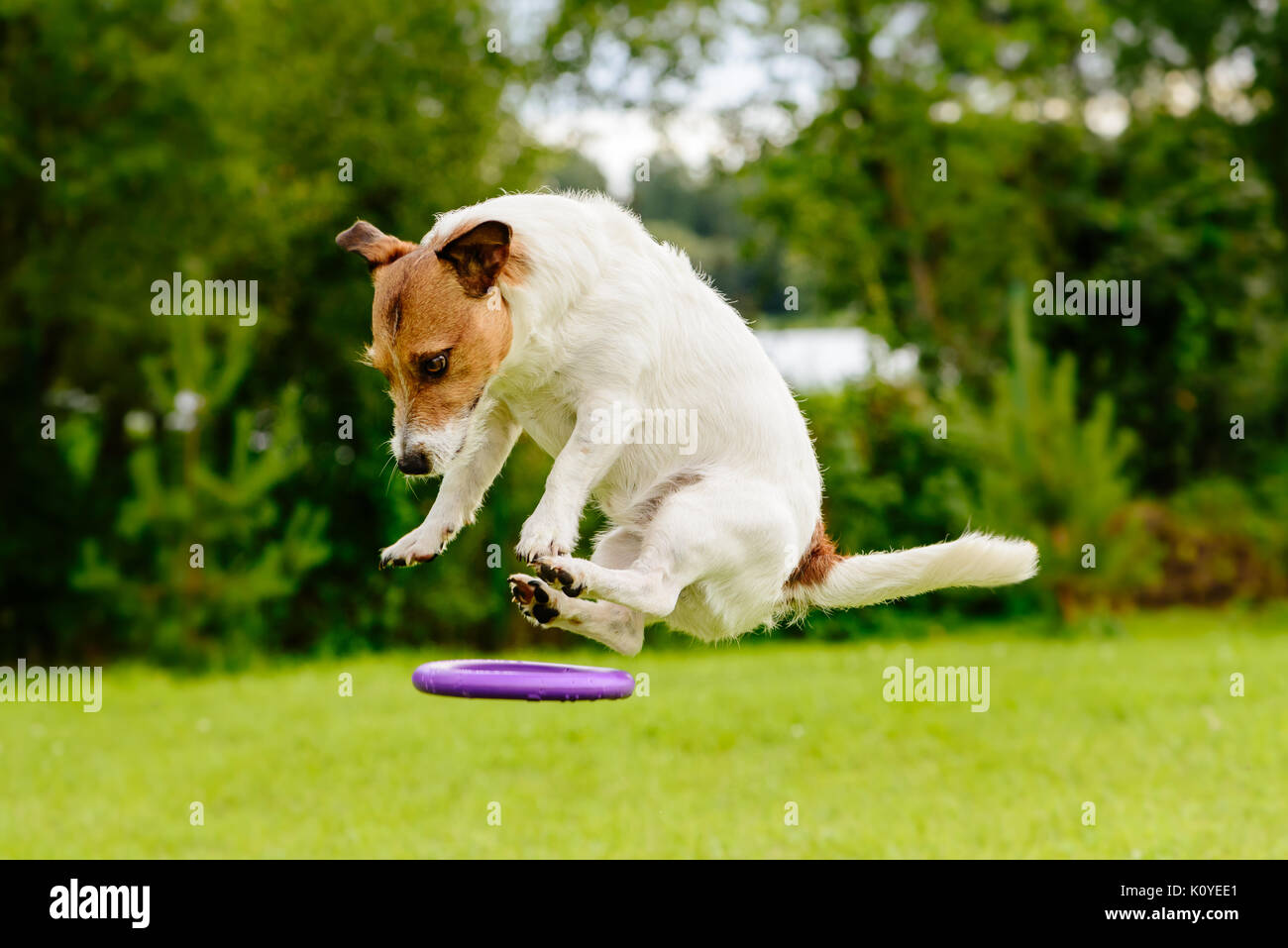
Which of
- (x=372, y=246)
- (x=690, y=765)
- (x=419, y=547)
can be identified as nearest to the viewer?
(x=372, y=246)

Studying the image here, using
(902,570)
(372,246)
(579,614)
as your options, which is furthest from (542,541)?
(902,570)

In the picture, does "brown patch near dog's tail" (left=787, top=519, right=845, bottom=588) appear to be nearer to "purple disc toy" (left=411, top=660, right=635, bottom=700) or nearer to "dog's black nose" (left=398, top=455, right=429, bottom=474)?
"purple disc toy" (left=411, top=660, right=635, bottom=700)

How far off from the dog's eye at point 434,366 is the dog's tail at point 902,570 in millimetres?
1218

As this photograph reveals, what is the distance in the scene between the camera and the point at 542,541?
3236mm

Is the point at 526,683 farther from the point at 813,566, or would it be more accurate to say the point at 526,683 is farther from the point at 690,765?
the point at 690,765

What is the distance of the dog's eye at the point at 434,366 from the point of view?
10.4 ft

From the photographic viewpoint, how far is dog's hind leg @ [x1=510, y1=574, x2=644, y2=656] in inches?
127

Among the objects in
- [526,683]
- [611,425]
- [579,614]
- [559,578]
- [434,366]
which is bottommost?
[526,683]

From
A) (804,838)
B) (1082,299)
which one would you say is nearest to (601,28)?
(1082,299)

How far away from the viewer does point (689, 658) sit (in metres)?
19.1

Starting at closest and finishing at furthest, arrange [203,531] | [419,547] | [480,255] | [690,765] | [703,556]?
[480,255] < [703,556] < [419,547] < [690,765] < [203,531]

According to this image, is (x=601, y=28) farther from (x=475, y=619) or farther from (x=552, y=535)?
(x=552, y=535)

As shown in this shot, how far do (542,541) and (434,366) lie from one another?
1.66 ft

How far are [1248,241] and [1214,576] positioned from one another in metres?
7.76
